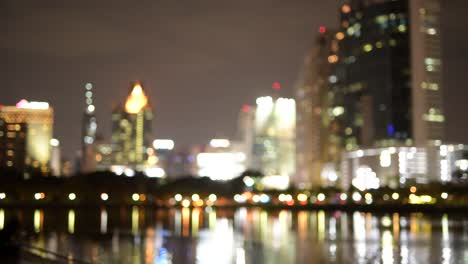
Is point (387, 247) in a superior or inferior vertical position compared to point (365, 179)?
inferior

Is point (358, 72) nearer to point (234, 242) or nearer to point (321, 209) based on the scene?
point (321, 209)

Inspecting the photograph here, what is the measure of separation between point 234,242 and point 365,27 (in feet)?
433

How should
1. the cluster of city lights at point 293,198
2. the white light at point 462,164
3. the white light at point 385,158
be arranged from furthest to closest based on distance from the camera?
the white light at point 385,158 → the white light at point 462,164 → the cluster of city lights at point 293,198

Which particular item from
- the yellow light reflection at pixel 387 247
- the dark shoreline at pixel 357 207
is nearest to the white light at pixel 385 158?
the dark shoreline at pixel 357 207

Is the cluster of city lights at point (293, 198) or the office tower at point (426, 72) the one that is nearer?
the cluster of city lights at point (293, 198)

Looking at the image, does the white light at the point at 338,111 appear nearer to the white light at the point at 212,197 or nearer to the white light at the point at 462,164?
the white light at the point at 462,164

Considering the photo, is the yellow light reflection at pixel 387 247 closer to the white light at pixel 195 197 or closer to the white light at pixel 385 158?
the white light at pixel 195 197

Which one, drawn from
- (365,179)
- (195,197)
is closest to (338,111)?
(365,179)

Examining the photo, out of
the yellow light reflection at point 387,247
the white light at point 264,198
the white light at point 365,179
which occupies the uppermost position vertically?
the white light at point 365,179

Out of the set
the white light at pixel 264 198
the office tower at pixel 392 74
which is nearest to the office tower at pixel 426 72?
the office tower at pixel 392 74

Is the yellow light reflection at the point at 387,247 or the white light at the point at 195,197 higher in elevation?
the yellow light reflection at the point at 387,247

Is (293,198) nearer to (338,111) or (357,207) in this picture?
(357,207)

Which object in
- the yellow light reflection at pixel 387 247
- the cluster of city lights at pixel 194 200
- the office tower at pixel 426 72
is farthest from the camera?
the office tower at pixel 426 72

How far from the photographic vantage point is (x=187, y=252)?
122 ft
